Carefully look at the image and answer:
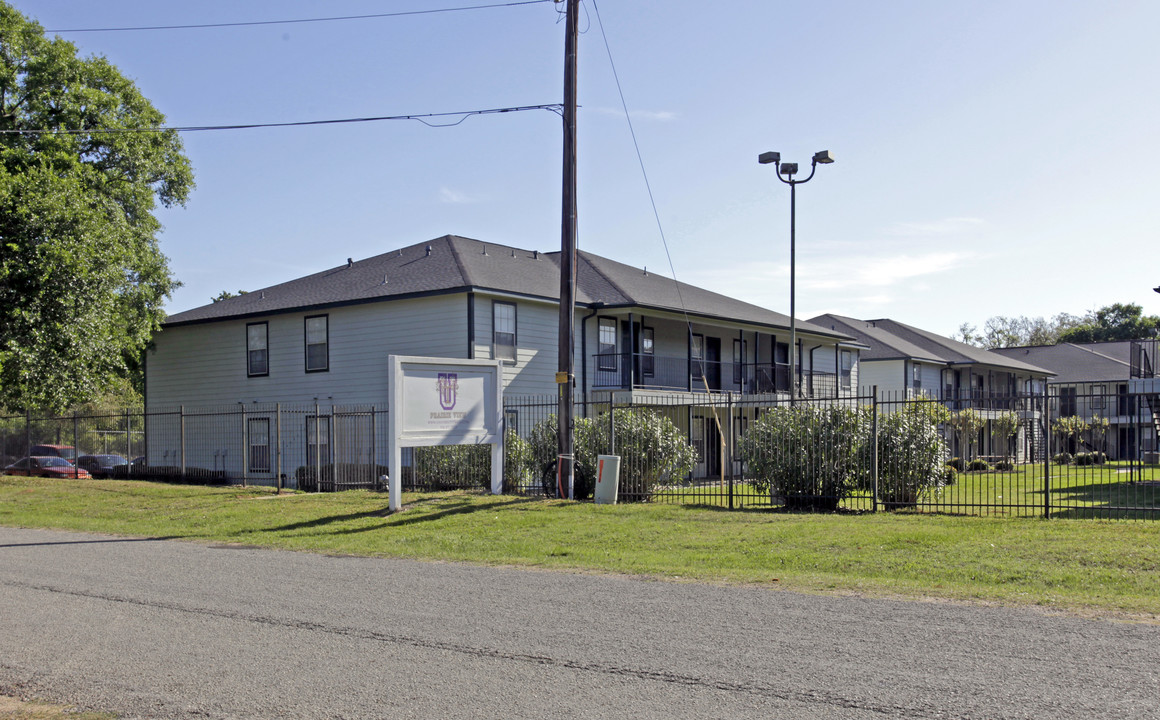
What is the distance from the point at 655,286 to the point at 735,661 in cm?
2696

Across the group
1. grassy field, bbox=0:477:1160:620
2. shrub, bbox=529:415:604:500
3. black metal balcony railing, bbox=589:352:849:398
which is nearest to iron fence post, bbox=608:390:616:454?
shrub, bbox=529:415:604:500

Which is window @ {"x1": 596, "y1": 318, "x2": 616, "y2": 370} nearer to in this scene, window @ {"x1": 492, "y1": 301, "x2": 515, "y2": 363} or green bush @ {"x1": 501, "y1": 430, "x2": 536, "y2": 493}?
window @ {"x1": 492, "y1": 301, "x2": 515, "y2": 363}

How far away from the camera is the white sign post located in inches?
647

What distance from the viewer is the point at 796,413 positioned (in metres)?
17.2

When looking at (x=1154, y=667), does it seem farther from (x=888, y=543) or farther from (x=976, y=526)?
(x=976, y=526)

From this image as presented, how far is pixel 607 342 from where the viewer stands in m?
29.6

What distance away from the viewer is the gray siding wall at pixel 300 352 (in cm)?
2611

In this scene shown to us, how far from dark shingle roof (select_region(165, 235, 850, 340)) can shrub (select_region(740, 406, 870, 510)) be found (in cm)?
1026

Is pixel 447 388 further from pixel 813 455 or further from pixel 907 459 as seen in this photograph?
pixel 907 459

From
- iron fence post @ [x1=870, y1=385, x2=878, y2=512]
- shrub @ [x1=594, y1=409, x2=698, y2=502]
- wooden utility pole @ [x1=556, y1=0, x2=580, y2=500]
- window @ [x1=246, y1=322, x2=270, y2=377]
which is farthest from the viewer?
window @ [x1=246, y1=322, x2=270, y2=377]

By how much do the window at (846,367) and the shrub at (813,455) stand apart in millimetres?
26194

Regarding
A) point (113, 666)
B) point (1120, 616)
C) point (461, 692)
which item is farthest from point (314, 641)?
point (1120, 616)

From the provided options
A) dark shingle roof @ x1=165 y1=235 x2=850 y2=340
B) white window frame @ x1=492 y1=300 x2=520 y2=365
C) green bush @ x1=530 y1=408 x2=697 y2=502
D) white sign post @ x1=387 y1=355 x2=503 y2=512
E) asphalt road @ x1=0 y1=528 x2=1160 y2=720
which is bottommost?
asphalt road @ x1=0 y1=528 x2=1160 y2=720

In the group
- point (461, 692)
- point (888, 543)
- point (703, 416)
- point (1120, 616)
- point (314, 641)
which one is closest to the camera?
point (461, 692)
